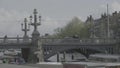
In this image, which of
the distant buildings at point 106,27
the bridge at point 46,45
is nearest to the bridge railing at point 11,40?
the bridge at point 46,45

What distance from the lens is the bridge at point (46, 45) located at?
71.6 meters

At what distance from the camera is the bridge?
71.6 metres

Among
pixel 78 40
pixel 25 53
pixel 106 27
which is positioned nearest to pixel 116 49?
pixel 78 40

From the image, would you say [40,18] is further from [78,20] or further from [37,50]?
[78,20]

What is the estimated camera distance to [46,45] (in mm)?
75688

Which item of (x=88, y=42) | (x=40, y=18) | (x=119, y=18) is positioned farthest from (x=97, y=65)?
(x=119, y=18)

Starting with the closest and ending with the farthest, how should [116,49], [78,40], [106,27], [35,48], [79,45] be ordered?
[35,48]
[79,45]
[78,40]
[116,49]
[106,27]

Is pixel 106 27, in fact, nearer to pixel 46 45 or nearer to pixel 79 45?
pixel 79 45

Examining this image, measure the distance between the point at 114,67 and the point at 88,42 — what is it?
5249 cm

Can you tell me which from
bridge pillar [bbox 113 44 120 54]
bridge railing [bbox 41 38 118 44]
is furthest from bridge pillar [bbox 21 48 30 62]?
bridge pillar [bbox 113 44 120 54]

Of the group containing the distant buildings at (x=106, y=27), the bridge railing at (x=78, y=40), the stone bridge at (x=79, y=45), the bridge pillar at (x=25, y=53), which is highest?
the distant buildings at (x=106, y=27)

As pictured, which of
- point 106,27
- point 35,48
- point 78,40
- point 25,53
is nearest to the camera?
point 35,48

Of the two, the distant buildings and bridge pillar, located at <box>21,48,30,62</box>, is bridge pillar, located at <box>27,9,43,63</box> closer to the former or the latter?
bridge pillar, located at <box>21,48,30,62</box>

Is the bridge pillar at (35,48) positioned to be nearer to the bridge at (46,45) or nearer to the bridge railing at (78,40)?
the bridge at (46,45)
